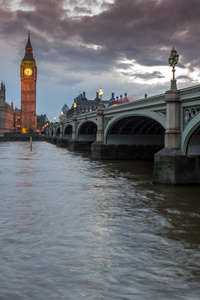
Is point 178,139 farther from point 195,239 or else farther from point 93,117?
point 93,117

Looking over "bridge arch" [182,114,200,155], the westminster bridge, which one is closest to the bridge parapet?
the westminster bridge

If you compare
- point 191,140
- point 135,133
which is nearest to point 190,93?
point 191,140

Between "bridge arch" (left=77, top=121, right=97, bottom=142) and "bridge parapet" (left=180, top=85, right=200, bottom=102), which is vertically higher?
"bridge parapet" (left=180, top=85, right=200, bottom=102)

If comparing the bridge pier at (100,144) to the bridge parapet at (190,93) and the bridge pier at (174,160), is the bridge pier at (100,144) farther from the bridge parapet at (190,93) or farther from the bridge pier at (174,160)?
the bridge parapet at (190,93)

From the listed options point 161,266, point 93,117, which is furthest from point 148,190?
point 93,117

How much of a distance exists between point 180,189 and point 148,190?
167cm

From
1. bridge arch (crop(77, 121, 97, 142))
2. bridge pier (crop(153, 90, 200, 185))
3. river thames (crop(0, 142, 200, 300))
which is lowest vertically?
river thames (crop(0, 142, 200, 300))

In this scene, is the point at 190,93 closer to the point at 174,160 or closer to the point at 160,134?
the point at 174,160

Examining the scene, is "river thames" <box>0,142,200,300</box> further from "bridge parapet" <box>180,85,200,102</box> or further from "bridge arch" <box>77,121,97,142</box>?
"bridge arch" <box>77,121,97,142</box>

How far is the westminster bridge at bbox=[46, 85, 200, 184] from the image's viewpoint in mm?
17859

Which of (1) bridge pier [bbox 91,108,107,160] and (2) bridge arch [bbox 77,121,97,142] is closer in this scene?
(1) bridge pier [bbox 91,108,107,160]

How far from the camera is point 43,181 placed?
66.8 feet

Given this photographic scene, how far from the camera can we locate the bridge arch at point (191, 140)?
17.9m

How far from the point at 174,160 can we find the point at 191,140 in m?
1.75
